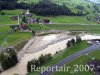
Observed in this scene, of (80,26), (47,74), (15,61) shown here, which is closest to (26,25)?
(80,26)

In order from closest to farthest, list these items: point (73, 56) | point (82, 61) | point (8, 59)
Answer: point (8, 59) < point (82, 61) < point (73, 56)

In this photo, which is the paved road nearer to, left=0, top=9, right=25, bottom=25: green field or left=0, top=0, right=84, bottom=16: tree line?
left=0, top=9, right=25, bottom=25: green field

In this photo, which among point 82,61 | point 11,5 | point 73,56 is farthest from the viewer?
point 11,5

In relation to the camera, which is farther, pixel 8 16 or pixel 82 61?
pixel 8 16

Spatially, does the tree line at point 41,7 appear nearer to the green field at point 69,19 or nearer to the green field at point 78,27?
the green field at point 69,19

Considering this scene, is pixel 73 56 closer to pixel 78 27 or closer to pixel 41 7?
pixel 78 27

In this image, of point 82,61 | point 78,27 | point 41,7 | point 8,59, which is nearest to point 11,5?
point 41,7

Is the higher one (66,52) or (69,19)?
(69,19)

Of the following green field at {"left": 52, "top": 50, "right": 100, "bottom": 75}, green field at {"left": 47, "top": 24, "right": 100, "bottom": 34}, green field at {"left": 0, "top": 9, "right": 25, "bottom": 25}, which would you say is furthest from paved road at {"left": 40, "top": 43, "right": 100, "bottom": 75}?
green field at {"left": 0, "top": 9, "right": 25, "bottom": 25}
